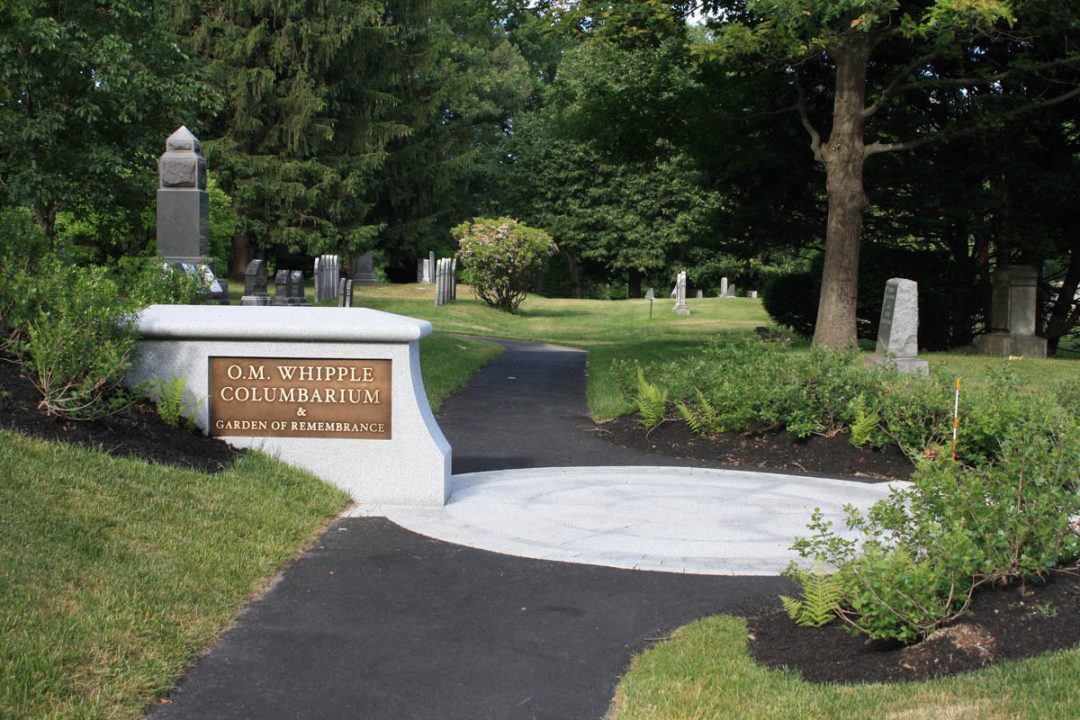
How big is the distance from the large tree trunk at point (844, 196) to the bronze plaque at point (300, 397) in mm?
12329

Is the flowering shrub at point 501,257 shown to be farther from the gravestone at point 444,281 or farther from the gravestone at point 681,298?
the gravestone at point 681,298

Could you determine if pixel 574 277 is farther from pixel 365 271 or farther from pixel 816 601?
pixel 816 601

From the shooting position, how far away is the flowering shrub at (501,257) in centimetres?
3641

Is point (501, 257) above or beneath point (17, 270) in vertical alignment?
above

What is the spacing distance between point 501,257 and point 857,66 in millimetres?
19243

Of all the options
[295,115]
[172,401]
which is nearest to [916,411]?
[172,401]

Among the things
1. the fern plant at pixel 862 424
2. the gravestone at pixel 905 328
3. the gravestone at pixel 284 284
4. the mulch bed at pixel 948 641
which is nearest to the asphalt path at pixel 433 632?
the mulch bed at pixel 948 641

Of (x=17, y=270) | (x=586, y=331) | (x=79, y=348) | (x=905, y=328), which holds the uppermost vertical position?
(x=17, y=270)

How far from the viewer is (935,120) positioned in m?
22.6

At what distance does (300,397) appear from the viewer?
25.2ft

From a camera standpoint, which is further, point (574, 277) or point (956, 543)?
point (574, 277)

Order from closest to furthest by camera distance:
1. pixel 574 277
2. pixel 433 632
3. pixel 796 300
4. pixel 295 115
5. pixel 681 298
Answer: pixel 433 632, pixel 796 300, pixel 295 115, pixel 681 298, pixel 574 277

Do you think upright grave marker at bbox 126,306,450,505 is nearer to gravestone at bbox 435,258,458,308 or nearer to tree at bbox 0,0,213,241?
tree at bbox 0,0,213,241

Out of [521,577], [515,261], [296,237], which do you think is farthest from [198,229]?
[296,237]
